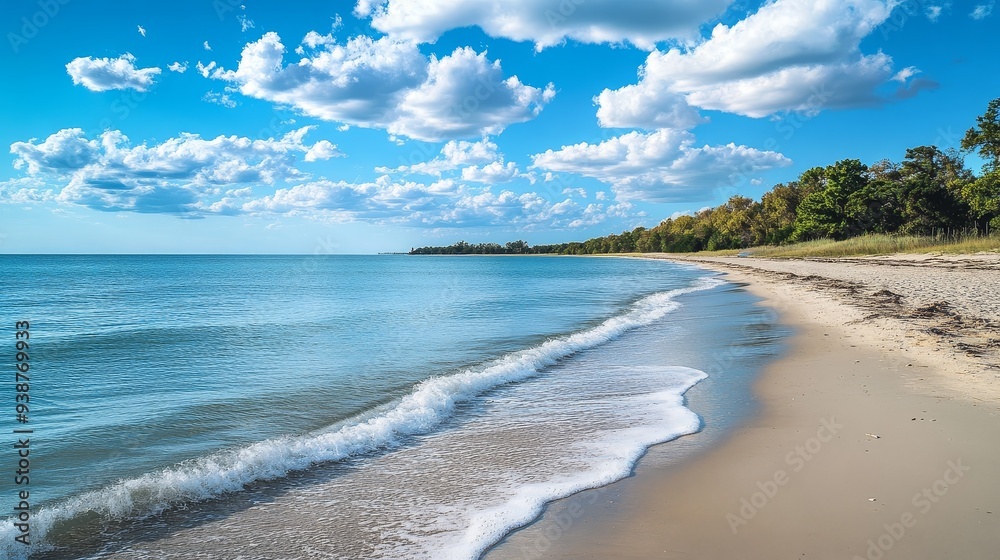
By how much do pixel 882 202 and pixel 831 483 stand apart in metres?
68.2

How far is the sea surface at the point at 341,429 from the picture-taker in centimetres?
463

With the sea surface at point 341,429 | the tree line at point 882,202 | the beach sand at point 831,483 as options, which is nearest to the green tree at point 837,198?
the tree line at point 882,202

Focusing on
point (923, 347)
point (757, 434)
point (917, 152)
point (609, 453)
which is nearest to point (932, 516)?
point (757, 434)

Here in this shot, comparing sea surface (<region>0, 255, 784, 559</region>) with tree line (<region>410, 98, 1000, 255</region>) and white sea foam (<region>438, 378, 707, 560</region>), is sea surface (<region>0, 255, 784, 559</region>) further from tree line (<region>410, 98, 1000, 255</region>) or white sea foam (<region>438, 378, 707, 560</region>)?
tree line (<region>410, 98, 1000, 255</region>)

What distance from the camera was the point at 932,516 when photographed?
4.24 m

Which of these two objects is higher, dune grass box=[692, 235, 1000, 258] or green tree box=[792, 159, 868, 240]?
green tree box=[792, 159, 868, 240]

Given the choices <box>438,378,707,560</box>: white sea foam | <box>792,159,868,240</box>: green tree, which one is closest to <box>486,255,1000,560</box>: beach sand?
<box>438,378,707,560</box>: white sea foam

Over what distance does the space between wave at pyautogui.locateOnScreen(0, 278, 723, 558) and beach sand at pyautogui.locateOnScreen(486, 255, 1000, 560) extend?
96 cm

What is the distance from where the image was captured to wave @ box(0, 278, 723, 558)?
4.95m

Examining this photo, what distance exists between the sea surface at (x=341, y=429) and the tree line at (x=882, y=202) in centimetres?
3871

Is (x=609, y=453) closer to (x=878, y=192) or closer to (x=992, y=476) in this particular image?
(x=992, y=476)

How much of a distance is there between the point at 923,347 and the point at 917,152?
78.4 m

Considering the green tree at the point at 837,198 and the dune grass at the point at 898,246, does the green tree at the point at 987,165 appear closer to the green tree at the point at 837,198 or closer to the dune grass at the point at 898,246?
the dune grass at the point at 898,246

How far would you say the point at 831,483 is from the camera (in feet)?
16.3
